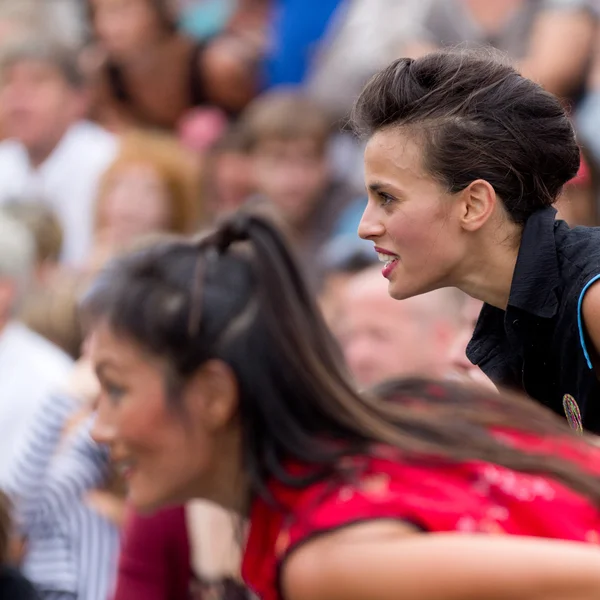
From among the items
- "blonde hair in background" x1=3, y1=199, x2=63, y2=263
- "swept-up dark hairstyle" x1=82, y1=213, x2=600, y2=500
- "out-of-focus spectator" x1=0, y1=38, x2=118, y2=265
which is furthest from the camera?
"out-of-focus spectator" x1=0, y1=38, x2=118, y2=265

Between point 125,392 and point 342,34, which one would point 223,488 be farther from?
point 342,34

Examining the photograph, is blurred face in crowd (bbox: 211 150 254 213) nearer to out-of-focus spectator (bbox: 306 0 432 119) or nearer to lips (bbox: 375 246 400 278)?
out-of-focus spectator (bbox: 306 0 432 119)

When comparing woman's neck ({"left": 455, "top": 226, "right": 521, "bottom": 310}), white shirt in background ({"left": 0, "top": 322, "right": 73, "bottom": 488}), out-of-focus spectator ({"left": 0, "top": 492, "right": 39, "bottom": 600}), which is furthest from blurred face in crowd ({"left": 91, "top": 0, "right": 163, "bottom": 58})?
woman's neck ({"left": 455, "top": 226, "right": 521, "bottom": 310})

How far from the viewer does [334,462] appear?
6.67 feet

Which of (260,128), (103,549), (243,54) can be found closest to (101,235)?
(260,128)

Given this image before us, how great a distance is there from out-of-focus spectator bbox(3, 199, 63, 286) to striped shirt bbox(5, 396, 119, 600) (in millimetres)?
1460

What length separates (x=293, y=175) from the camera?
5680mm

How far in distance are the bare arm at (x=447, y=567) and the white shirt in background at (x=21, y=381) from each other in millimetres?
2325

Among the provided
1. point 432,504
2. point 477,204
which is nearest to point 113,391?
point 432,504

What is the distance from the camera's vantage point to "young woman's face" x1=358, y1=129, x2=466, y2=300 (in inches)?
105

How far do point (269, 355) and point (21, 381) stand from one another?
236 cm

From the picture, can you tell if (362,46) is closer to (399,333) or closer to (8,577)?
(399,333)

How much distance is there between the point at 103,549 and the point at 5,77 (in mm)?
3528

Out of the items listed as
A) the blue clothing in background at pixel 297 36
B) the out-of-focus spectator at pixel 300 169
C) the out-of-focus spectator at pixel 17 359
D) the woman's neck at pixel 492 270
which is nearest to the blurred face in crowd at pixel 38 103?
the blue clothing in background at pixel 297 36
